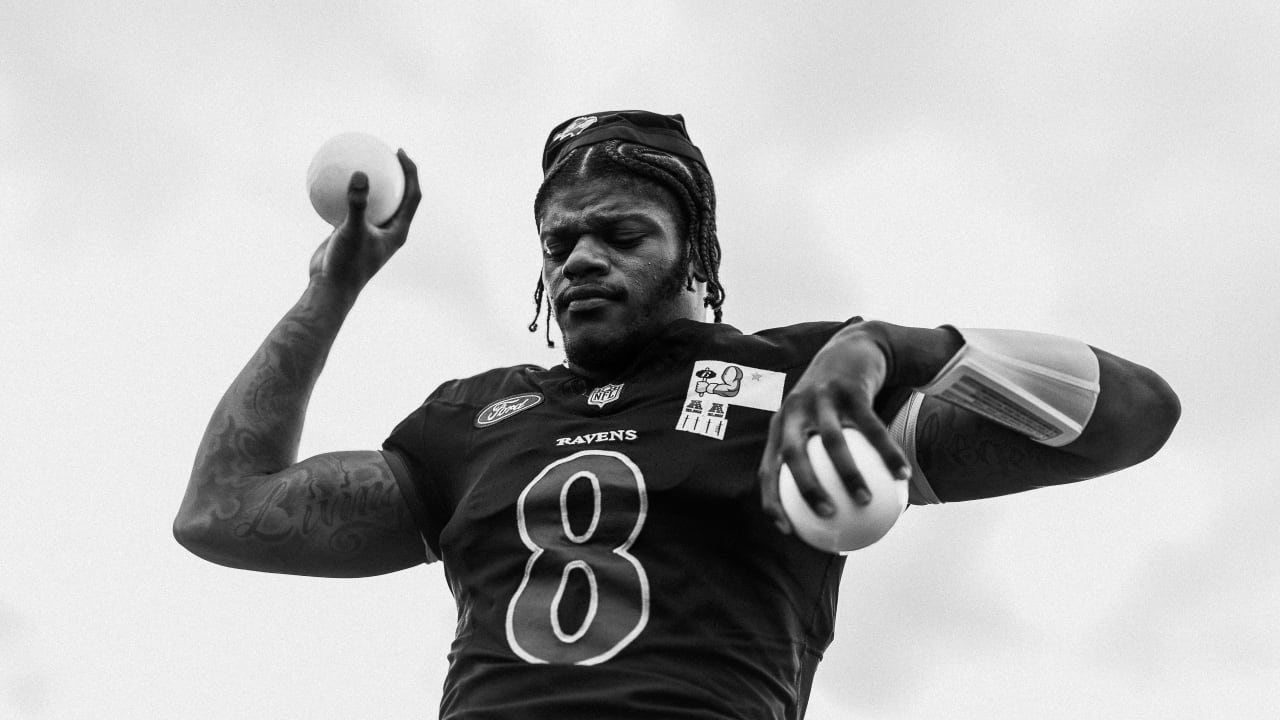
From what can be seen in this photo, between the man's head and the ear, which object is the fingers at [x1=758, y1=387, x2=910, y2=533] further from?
the ear

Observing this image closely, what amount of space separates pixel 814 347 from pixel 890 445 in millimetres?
1715

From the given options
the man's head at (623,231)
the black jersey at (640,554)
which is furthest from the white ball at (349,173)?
the black jersey at (640,554)

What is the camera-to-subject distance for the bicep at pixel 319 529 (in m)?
5.96

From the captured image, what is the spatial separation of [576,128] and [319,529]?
198 centimetres

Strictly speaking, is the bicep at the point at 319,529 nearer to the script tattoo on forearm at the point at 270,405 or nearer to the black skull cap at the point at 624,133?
the script tattoo on forearm at the point at 270,405

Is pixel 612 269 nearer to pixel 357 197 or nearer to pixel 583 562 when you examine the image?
pixel 357 197

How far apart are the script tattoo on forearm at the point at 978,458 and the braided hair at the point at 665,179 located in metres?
1.33

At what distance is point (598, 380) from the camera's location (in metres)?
5.99

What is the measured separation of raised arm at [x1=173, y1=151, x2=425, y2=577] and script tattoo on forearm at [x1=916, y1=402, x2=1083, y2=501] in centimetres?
197

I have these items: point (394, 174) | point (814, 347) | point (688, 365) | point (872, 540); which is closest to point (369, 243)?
point (394, 174)

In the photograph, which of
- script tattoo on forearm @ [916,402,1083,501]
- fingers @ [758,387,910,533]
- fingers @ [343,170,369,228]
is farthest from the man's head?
fingers @ [758,387,910,533]

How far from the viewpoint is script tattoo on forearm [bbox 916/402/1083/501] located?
17.0 ft

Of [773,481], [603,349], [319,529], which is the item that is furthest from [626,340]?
[773,481]

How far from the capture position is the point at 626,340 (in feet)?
19.6
